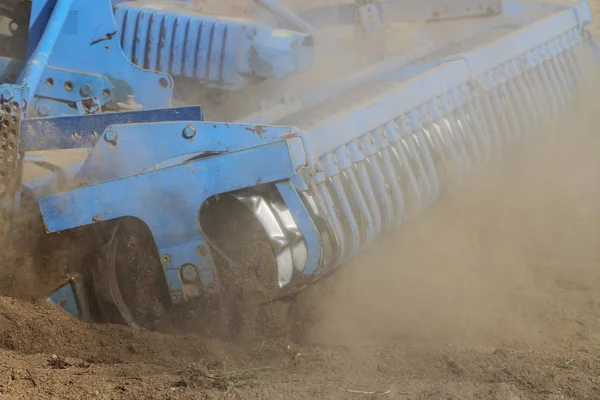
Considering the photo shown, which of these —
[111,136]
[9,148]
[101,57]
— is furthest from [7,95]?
[101,57]

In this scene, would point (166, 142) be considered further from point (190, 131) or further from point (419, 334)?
point (419, 334)

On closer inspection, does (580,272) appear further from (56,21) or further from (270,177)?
(56,21)

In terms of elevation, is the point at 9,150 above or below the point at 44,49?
below

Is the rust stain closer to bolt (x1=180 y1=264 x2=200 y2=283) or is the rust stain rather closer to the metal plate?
bolt (x1=180 y1=264 x2=200 y2=283)

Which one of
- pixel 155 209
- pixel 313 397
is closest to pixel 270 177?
pixel 155 209

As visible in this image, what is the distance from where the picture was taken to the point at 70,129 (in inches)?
136

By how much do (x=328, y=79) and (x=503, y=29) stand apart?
1426 mm

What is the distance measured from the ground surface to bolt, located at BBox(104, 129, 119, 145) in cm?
84

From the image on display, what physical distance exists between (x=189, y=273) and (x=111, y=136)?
705 mm

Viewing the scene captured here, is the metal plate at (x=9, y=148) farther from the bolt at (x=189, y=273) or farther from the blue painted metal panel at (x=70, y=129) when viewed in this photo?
the bolt at (x=189, y=273)

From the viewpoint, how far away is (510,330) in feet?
11.9

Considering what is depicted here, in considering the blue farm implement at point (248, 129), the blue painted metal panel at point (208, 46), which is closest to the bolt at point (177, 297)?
the blue farm implement at point (248, 129)

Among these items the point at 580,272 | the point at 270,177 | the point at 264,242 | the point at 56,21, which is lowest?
the point at 580,272

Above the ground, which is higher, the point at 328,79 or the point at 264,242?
the point at 328,79
